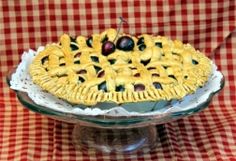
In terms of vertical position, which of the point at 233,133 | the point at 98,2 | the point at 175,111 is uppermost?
the point at 98,2

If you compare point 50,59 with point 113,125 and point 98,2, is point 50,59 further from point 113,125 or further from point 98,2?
point 98,2

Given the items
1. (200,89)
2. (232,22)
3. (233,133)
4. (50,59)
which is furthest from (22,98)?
(232,22)

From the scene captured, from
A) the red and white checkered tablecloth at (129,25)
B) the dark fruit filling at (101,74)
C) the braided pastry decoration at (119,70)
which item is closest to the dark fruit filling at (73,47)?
the braided pastry decoration at (119,70)

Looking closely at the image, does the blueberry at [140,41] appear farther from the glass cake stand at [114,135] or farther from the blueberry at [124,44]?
the glass cake stand at [114,135]

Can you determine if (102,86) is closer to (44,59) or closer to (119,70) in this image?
(119,70)

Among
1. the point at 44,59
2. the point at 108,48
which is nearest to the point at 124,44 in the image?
the point at 108,48

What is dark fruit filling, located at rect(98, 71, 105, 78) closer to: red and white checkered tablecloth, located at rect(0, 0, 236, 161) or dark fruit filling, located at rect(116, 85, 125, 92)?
dark fruit filling, located at rect(116, 85, 125, 92)
